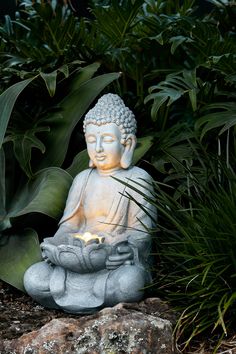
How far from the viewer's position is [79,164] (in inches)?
205

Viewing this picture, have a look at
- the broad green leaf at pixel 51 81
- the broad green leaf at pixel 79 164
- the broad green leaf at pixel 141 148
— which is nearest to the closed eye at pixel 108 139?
the broad green leaf at pixel 141 148

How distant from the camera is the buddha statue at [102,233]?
4.39 meters

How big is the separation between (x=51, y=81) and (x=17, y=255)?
1066mm

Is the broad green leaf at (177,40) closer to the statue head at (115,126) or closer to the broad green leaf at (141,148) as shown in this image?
the broad green leaf at (141,148)

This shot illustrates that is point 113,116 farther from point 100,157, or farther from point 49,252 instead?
point 49,252

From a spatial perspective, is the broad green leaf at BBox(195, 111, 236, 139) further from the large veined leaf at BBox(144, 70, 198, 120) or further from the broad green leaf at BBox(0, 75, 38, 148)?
the broad green leaf at BBox(0, 75, 38, 148)

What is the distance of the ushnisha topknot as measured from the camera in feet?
15.3

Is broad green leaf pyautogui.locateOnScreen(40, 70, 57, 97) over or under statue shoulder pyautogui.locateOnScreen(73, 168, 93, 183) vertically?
over

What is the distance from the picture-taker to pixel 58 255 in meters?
4.42

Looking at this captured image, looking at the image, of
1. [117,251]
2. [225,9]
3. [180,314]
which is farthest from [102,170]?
[225,9]

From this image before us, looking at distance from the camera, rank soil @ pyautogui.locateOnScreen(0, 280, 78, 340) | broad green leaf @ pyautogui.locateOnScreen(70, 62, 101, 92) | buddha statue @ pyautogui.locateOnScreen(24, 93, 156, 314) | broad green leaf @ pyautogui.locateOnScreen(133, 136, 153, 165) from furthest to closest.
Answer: broad green leaf @ pyautogui.locateOnScreen(70, 62, 101, 92) < broad green leaf @ pyautogui.locateOnScreen(133, 136, 153, 165) < buddha statue @ pyautogui.locateOnScreen(24, 93, 156, 314) < soil @ pyautogui.locateOnScreen(0, 280, 78, 340)

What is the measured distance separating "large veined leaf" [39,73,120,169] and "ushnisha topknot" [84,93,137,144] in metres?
0.58

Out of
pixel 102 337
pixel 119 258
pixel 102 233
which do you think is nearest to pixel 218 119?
pixel 102 233

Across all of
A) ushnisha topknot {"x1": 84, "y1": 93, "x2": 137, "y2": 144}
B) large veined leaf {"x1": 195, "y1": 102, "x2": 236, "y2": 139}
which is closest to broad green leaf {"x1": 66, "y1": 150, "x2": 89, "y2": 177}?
ushnisha topknot {"x1": 84, "y1": 93, "x2": 137, "y2": 144}
